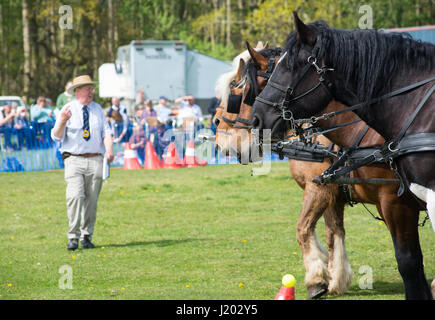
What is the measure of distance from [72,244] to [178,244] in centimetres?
143

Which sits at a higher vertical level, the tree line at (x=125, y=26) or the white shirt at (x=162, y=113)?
the tree line at (x=125, y=26)

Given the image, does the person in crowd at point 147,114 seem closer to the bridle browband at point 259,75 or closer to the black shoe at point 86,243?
the black shoe at point 86,243

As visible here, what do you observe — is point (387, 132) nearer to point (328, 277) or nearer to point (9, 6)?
point (328, 277)

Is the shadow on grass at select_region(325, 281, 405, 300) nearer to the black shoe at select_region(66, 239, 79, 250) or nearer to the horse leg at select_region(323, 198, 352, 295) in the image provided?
Result: the horse leg at select_region(323, 198, 352, 295)

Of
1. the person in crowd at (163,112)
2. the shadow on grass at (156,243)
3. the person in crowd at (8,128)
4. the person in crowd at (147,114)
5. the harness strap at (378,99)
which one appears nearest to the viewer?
the harness strap at (378,99)

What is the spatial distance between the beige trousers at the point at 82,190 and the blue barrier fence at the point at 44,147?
9123mm

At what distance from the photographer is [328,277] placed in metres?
6.79

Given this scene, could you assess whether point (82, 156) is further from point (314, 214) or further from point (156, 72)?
Answer: point (156, 72)

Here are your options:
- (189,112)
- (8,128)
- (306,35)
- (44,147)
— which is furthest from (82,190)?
(189,112)

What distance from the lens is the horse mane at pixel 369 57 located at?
15.6ft

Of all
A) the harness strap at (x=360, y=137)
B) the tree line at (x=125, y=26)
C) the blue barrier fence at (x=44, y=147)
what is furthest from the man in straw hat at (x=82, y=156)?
the tree line at (x=125, y=26)

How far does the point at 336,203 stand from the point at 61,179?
10.7 meters

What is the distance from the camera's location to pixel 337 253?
709 cm
